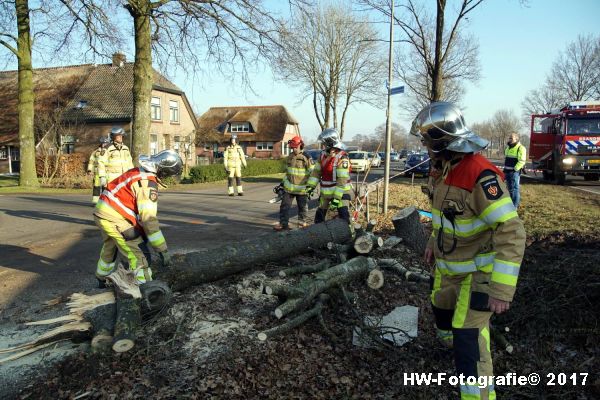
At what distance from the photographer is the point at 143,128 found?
1408cm

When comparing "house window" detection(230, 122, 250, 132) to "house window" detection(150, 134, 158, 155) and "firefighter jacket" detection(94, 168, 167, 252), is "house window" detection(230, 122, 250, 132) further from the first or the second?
"firefighter jacket" detection(94, 168, 167, 252)

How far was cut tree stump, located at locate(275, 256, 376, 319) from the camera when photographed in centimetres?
401

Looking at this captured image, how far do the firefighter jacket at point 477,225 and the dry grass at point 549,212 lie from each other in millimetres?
5220

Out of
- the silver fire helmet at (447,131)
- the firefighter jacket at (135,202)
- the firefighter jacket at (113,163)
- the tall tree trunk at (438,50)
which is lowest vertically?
the firefighter jacket at (135,202)

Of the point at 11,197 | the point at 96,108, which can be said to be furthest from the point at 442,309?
the point at 96,108

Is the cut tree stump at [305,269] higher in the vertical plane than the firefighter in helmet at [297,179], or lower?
lower

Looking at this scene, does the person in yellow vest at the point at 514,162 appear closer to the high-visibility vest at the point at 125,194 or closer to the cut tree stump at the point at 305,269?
the cut tree stump at the point at 305,269

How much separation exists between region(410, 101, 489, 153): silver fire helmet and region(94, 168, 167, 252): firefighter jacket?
264 centimetres

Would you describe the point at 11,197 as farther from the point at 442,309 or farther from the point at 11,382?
the point at 442,309

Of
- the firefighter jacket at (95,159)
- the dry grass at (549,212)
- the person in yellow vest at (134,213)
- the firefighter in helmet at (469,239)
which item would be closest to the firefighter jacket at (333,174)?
the dry grass at (549,212)

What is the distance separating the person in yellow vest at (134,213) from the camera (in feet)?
14.0

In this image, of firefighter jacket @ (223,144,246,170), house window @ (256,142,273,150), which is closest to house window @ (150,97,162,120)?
firefighter jacket @ (223,144,246,170)

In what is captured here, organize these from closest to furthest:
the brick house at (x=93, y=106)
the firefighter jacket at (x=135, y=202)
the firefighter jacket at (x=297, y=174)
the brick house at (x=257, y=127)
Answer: the firefighter jacket at (x=135, y=202) → the firefighter jacket at (x=297, y=174) → the brick house at (x=93, y=106) → the brick house at (x=257, y=127)

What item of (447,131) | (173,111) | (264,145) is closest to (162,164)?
(447,131)
